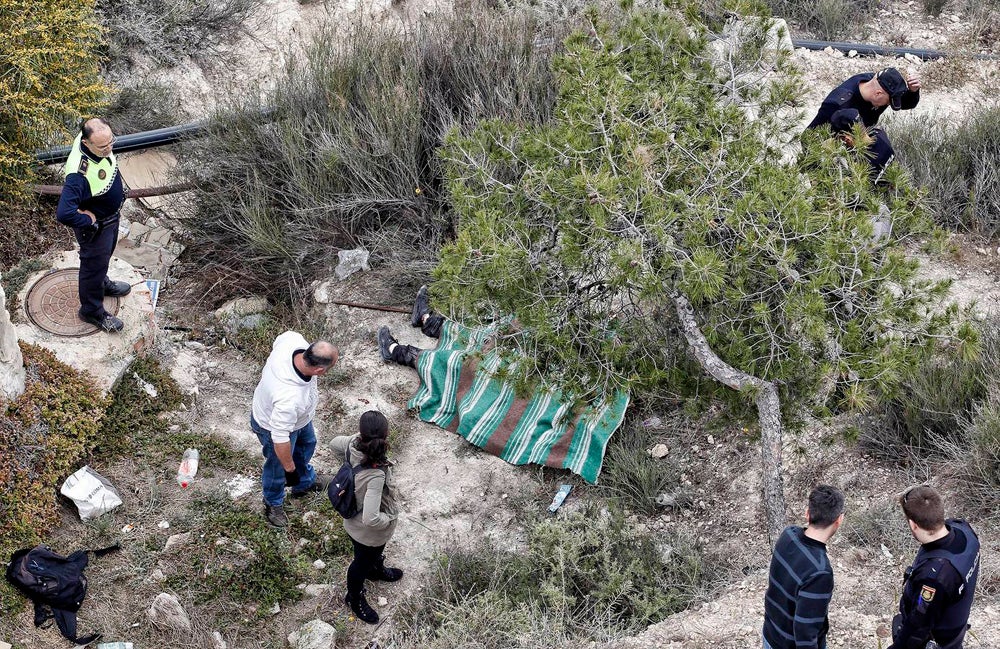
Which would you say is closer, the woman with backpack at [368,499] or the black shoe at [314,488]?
the woman with backpack at [368,499]

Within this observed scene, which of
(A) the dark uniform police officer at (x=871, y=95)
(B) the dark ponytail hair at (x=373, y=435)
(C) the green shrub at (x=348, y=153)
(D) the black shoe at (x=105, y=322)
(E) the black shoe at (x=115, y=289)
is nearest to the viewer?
(B) the dark ponytail hair at (x=373, y=435)

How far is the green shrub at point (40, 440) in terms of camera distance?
4969 millimetres

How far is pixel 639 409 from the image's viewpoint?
246 inches

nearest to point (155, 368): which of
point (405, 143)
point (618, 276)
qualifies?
point (405, 143)

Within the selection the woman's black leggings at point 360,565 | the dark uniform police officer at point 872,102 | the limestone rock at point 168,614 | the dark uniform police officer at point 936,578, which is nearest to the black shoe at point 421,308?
the woman's black leggings at point 360,565

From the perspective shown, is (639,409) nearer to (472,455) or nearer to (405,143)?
(472,455)

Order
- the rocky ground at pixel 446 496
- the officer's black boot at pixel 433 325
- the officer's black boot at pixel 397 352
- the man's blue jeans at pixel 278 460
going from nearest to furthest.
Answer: the rocky ground at pixel 446 496 → the man's blue jeans at pixel 278 460 → the officer's black boot at pixel 397 352 → the officer's black boot at pixel 433 325

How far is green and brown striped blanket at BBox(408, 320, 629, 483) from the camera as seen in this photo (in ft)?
19.4

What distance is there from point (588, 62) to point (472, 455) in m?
2.89

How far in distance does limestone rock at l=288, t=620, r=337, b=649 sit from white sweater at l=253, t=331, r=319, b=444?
3.22ft

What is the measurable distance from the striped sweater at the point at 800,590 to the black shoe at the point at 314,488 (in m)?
3.10

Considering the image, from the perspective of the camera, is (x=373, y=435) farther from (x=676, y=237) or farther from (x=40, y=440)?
(x=40, y=440)

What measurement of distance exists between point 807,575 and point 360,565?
91.3 inches

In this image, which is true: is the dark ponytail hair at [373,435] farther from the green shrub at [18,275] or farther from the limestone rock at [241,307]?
the green shrub at [18,275]
